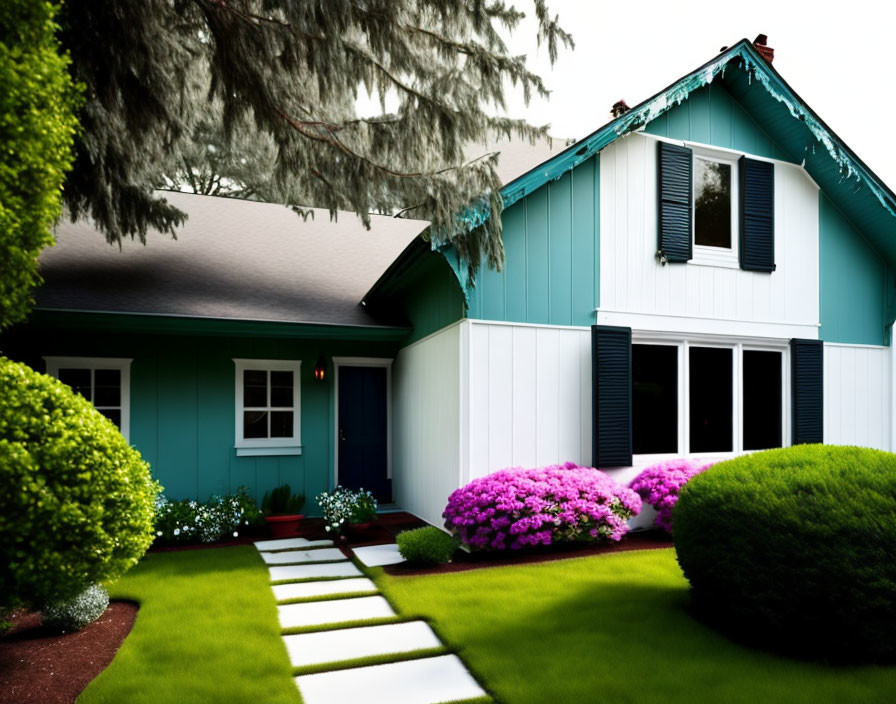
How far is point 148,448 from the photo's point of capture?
8.41 metres

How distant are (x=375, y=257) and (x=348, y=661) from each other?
8330 millimetres

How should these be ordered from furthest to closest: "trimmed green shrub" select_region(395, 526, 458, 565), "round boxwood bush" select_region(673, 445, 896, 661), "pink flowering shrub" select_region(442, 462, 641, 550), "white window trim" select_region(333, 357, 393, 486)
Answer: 1. "white window trim" select_region(333, 357, 393, 486)
2. "pink flowering shrub" select_region(442, 462, 641, 550)
3. "trimmed green shrub" select_region(395, 526, 458, 565)
4. "round boxwood bush" select_region(673, 445, 896, 661)

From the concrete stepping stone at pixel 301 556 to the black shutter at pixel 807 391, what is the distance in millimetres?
6290

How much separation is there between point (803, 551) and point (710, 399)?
179 inches

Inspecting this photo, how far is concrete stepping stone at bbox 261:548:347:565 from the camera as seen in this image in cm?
648

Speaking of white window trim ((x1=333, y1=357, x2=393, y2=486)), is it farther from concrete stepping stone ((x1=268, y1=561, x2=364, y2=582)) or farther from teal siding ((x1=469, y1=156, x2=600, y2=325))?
teal siding ((x1=469, y1=156, x2=600, y2=325))

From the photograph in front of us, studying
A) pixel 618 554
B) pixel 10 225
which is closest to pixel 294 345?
pixel 618 554

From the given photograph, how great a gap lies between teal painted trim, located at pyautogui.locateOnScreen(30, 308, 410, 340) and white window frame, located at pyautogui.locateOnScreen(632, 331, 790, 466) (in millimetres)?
3631

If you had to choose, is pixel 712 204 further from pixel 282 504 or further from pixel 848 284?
pixel 282 504

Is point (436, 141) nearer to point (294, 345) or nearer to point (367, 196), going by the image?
point (367, 196)

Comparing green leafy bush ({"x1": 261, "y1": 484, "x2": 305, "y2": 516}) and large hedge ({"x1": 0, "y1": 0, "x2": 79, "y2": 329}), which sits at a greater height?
large hedge ({"x1": 0, "y1": 0, "x2": 79, "y2": 329})

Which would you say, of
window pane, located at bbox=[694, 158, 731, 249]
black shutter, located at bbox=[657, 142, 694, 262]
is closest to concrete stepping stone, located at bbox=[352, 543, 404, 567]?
black shutter, located at bbox=[657, 142, 694, 262]

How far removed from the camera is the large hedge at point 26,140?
3.09 m

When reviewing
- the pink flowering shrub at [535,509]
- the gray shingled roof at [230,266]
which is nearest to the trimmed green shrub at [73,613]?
the pink flowering shrub at [535,509]
